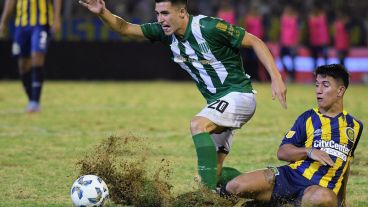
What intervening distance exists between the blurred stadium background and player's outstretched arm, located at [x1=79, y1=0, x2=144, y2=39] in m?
12.8

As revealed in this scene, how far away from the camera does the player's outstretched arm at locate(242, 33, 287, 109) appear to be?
5.64m

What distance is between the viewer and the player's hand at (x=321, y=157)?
540 centimetres

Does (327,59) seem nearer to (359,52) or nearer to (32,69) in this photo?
(359,52)

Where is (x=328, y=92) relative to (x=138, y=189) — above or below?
above

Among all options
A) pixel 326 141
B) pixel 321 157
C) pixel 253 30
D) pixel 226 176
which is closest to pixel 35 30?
pixel 226 176

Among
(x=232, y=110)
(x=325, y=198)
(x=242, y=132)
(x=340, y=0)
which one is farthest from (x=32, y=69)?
(x=340, y=0)

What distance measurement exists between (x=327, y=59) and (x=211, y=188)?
15.6 meters

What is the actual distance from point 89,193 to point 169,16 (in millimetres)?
1493

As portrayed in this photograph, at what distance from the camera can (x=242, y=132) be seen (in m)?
10.4

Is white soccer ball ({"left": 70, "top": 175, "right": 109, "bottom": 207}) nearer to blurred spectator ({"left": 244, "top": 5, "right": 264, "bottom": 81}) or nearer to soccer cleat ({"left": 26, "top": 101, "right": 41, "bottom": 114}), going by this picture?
soccer cleat ({"left": 26, "top": 101, "right": 41, "bottom": 114})

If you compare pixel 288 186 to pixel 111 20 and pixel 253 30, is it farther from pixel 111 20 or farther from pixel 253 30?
pixel 253 30

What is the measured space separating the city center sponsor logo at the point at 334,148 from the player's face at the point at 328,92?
0.87 ft

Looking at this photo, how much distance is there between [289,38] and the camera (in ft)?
65.3

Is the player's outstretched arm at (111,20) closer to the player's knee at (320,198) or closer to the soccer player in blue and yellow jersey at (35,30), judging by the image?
the player's knee at (320,198)
